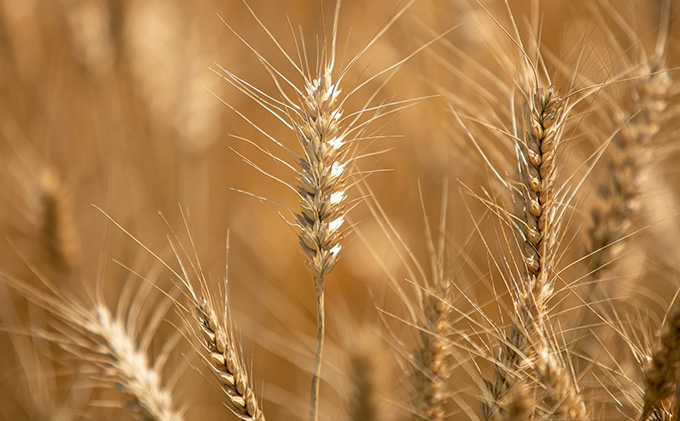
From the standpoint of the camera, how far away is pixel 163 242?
7.41 feet

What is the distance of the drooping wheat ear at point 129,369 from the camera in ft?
3.56

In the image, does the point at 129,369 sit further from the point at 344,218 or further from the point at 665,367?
the point at 665,367

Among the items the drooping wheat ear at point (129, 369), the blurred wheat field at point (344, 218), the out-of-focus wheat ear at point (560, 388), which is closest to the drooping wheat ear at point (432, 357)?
the blurred wheat field at point (344, 218)

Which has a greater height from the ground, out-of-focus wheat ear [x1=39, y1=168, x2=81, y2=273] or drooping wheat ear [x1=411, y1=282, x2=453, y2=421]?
out-of-focus wheat ear [x1=39, y1=168, x2=81, y2=273]

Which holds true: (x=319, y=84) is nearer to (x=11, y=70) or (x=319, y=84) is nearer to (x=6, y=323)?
(x=6, y=323)

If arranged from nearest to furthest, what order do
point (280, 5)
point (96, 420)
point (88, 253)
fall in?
point (96, 420)
point (88, 253)
point (280, 5)

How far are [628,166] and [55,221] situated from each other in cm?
167

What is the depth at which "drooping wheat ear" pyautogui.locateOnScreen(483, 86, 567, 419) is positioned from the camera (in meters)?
0.90

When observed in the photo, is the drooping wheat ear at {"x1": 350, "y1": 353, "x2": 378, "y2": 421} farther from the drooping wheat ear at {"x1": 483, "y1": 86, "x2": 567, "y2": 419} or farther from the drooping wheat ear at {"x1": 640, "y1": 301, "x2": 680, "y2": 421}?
the drooping wheat ear at {"x1": 640, "y1": 301, "x2": 680, "y2": 421}

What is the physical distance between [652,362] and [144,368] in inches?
41.4

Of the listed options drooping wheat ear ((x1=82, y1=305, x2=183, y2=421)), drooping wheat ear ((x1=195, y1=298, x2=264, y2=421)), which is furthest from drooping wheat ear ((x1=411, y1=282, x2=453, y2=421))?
drooping wheat ear ((x1=82, y1=305, x2=183, y2=421))

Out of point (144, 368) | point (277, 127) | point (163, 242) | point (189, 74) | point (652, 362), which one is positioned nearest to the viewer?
point (652, 362)

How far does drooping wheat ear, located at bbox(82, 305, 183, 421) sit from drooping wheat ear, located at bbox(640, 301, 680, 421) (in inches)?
37.3

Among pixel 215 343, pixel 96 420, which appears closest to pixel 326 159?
pixel 215 343
